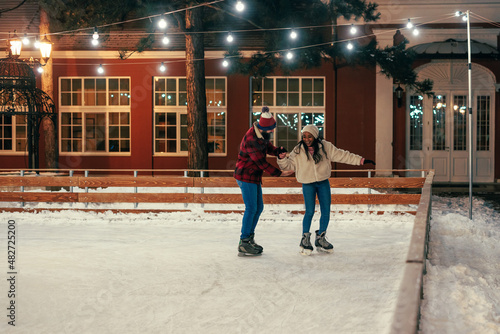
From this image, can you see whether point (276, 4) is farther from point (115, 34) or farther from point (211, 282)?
point (211, 282)

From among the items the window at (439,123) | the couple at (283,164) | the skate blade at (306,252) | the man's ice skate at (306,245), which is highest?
the window at (439,123)

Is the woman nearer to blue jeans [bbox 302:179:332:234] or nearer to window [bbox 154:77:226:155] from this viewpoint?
blue jeans [bbox 302:179:332:234]

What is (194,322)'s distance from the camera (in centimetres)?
463

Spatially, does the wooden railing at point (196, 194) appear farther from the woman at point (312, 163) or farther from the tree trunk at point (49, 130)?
the tree trunk at point (49, 130)

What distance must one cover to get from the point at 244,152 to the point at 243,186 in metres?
0.39

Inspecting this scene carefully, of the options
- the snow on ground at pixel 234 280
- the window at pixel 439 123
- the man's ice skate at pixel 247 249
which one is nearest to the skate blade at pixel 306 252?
the snow on ground at pixel 234 280

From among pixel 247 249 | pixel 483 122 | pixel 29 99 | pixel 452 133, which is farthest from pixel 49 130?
pixel 483 122

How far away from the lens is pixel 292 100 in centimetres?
1955

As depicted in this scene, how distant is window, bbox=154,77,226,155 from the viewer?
19.6 meters

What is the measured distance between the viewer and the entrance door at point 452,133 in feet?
64.2

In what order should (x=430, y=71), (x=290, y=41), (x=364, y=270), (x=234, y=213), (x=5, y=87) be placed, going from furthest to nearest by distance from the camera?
(x=430, y=71) < (x=290, y=41) < (x=5, y=87) < (x=234, y=213) < (x=364, y=270)

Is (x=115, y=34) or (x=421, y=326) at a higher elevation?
(x=115, y=34)

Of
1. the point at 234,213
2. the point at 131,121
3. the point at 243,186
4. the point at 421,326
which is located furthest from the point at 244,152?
the point at 131,121

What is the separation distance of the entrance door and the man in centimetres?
1345
